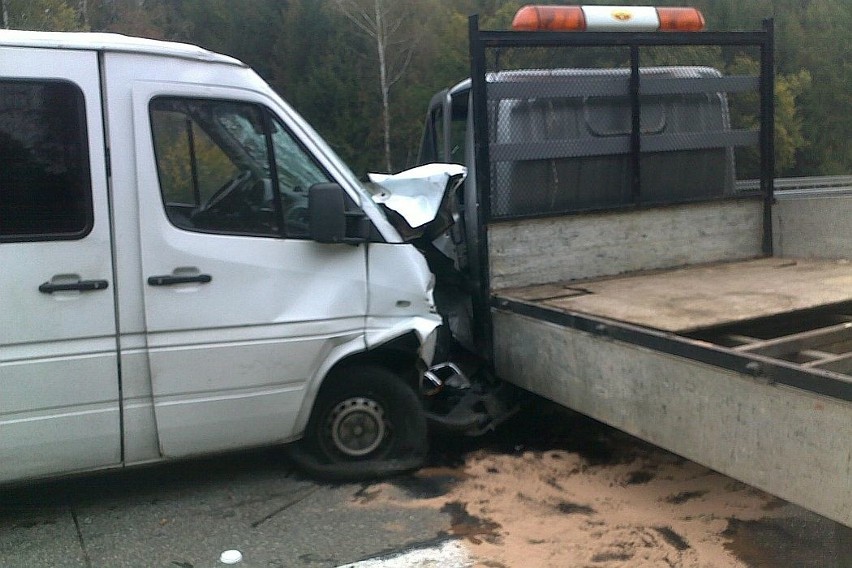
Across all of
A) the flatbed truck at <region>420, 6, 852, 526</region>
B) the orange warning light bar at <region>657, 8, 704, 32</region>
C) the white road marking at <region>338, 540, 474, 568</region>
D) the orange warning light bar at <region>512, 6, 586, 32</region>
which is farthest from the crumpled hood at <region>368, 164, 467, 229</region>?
the orange warning light bar at <region>657, 8, 704, 32</region>

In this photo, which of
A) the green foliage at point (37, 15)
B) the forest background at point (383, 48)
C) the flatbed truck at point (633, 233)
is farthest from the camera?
the forest background at point (383, 48)

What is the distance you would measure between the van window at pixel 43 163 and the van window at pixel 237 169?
480 millimetres

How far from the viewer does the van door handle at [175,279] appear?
399cm

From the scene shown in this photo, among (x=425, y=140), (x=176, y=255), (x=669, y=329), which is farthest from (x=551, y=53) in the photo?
(x=176, y=255)

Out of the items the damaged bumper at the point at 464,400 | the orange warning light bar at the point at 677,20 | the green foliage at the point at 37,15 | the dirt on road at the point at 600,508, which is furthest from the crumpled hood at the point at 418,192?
the green foliage at the point at 37,15

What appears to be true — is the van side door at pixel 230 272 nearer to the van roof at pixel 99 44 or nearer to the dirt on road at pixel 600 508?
the van roof at pixel 99 44

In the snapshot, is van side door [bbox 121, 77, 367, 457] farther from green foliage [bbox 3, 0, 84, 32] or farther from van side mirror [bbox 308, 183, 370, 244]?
green foliage [bbox 3, 0, 84, 32]

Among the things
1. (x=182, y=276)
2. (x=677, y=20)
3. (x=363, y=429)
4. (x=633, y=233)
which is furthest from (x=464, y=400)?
(x=677, y=20)

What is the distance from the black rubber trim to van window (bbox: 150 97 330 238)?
1550 millimetres

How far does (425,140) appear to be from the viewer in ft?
24.2

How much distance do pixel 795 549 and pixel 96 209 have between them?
3.69 metres

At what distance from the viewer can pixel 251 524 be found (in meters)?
4.08

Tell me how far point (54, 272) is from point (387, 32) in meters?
30.5

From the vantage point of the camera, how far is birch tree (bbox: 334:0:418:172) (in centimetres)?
3200
